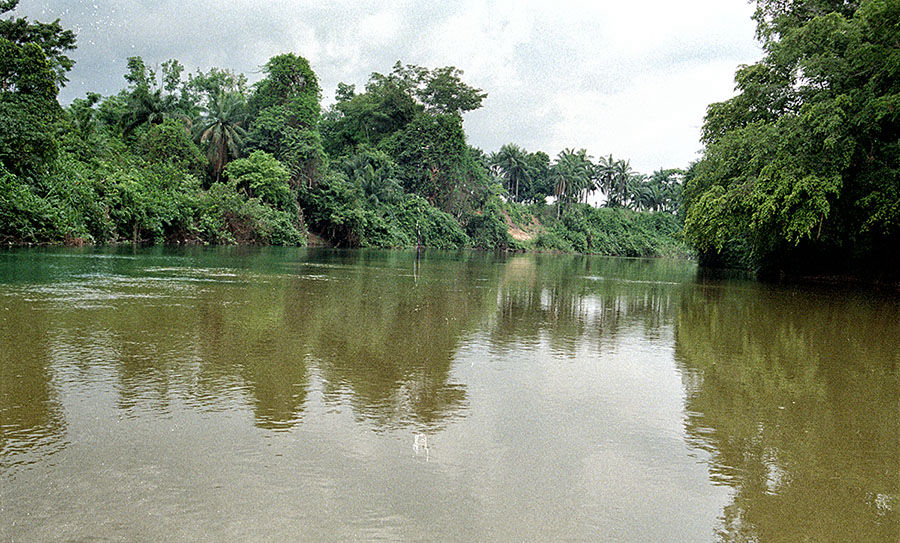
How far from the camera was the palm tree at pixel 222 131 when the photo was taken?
37.5 m

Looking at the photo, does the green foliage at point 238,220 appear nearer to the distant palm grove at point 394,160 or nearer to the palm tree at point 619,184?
the distant palm grove at point 394,160

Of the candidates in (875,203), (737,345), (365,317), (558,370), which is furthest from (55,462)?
(875,203)

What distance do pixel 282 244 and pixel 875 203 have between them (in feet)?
97.0

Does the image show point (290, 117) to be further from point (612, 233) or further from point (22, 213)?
point (612, 233)

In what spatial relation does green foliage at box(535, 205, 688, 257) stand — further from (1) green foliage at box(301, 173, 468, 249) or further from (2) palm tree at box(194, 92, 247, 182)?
(2) palm tree at box(194, 92, 247, 182)

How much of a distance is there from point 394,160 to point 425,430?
49546 millimetres

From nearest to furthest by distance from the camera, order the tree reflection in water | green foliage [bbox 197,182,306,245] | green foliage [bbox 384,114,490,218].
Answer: the tree reflection in water → green foliage [bbox 197,182,306,245] → green foliage [bbox 384,114,490,218]

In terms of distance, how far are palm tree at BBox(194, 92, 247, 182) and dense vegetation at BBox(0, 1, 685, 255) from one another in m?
0.09

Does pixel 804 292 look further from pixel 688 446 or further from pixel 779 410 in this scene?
pixel 688 446

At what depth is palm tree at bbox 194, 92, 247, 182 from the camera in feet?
123

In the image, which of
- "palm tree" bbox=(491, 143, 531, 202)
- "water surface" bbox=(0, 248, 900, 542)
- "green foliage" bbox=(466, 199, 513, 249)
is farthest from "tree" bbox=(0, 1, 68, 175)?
"palm tree" bbox=(491, 143, 531, 202)

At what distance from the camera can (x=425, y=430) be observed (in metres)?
3.28

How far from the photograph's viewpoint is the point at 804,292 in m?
14.7

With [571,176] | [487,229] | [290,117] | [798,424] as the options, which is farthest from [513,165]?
[798,424]
